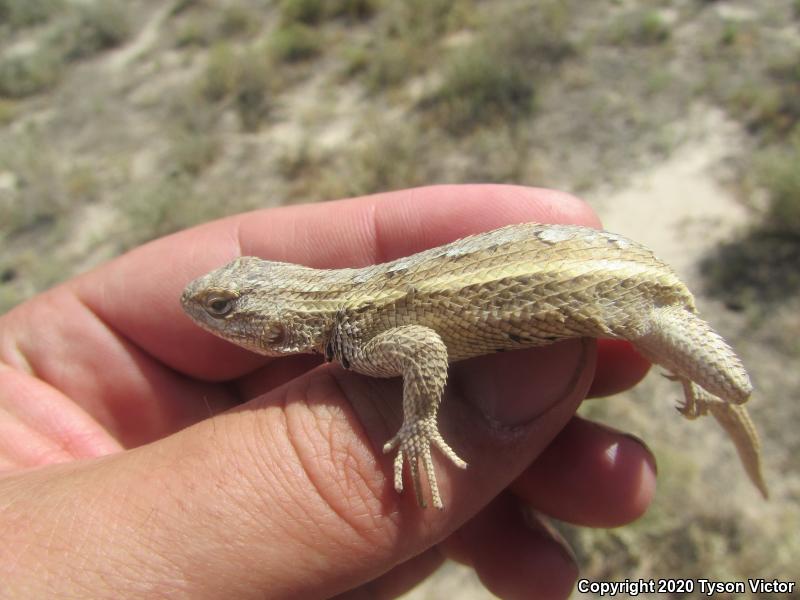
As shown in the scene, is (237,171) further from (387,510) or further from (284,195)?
(387,510)

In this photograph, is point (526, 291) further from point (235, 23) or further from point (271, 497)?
point (235, 23)

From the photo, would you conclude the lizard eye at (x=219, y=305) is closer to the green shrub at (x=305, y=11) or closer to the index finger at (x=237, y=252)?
the index finger at (x=237, y=252)

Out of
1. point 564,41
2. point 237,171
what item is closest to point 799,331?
point 564,41

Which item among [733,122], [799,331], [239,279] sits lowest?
[799,331]

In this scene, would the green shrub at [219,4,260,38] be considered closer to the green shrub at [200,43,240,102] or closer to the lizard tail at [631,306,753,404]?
the green shrub at [200,43,240,102]

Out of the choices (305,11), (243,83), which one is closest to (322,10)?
(305,11)

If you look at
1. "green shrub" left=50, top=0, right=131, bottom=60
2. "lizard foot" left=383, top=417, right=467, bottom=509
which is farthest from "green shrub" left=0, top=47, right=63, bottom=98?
"lizard foot" left=383, top=417, right=467, bottom=509
